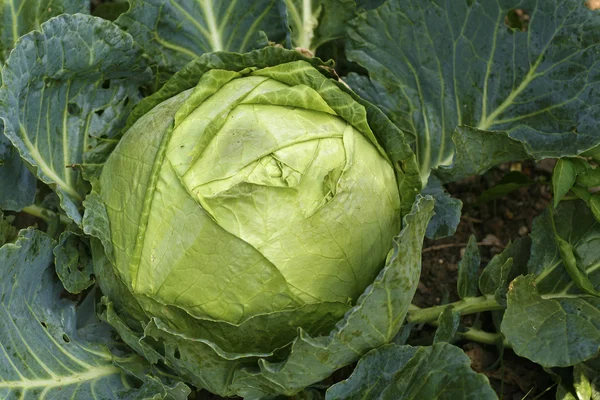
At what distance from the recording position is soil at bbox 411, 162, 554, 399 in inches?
145

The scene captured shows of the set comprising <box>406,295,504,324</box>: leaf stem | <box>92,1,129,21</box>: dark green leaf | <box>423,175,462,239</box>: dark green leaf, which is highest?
<box>92,1,129,21</box>: dark green leaf

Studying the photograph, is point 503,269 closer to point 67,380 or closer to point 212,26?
point 212,26

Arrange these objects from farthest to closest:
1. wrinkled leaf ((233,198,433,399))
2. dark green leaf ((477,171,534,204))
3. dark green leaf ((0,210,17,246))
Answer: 1. dark green leaf ((477,171,534,204))
2. dark green leaf ((0,210,17,246))
3. wrinkled leaf ((233,198,433,399))

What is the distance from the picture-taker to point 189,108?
2844 millimetres

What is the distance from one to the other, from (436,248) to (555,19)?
1.49 metres

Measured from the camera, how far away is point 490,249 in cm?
414

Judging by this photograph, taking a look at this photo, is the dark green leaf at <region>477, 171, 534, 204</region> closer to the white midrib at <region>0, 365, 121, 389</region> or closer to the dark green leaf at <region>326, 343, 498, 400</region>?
the dark green leaf at <region>326, 343, 498, 400</region>

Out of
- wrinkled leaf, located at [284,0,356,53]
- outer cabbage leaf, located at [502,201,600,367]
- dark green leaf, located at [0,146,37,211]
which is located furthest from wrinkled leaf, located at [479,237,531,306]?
dark green leaf, located at [0,146,37,211]

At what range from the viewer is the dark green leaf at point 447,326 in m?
2.90

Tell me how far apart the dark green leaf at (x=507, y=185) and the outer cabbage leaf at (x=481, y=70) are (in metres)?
0.56

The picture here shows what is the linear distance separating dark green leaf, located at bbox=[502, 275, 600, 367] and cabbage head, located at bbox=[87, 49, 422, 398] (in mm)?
548

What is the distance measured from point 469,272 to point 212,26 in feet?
5.72

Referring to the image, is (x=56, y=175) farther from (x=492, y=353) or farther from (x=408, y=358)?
(x=492, y=353)

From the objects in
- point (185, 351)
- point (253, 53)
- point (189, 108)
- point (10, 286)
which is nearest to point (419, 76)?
point (253, 53)
